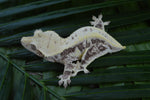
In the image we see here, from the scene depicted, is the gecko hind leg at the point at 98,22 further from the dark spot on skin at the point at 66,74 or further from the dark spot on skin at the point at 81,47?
the dark spot on skin at the point at 66,74

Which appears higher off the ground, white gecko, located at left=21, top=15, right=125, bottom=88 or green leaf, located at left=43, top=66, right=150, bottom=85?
white gecko, located at left=21, top=15, right=125, bottom=88

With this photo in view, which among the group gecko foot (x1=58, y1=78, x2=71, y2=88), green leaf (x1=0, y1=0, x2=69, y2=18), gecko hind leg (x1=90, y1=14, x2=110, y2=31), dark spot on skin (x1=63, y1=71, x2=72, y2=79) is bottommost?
gecko foot (x1=58, y1=78, x2=71, y2=88)

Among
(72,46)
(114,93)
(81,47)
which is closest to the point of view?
(114,93)

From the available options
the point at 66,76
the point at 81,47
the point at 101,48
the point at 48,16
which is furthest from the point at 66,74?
the point at 48,16

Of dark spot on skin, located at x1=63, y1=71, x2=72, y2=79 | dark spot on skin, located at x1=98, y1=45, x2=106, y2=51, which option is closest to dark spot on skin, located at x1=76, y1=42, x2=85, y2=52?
dark spot on skin, located at x1=98, y1=45, x2=106, y2=51

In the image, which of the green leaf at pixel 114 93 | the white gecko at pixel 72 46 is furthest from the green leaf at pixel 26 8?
the green leaf at pixel 114 93

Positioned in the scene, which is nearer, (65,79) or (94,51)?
(65,79)

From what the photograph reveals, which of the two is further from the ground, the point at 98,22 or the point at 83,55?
the point at 98,22

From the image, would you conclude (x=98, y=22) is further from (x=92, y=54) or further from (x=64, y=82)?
(x=64, y=82)

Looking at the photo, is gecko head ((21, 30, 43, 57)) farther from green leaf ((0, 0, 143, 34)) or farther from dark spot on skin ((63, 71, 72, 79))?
dark spot on skin ((63, 71, 72, 79))
